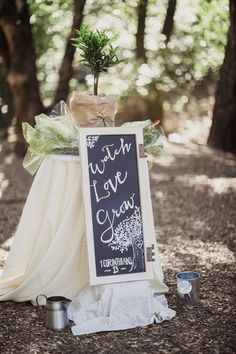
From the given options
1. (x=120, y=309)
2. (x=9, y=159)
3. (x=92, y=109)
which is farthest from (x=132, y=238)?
(x=9, y=159)

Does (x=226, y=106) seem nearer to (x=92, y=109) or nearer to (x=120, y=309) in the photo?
(x=92, y=109)

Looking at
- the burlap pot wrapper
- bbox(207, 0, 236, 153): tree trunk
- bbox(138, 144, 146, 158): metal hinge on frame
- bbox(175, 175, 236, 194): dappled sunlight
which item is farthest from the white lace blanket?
bbox(207, 0, 236, 153): tree trunk

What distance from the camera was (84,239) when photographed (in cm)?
382

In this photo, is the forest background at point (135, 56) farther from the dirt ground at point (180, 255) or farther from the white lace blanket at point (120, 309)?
the white lace blanket at point (120, 309)

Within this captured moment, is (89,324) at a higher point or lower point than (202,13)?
lower

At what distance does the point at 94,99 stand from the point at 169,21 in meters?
8.43

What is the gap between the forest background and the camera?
939cm

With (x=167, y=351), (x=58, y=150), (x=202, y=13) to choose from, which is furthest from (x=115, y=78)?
(x=167, y=351)

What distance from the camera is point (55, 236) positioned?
3818 mm

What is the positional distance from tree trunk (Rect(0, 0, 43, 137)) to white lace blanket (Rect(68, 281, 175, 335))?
604cm

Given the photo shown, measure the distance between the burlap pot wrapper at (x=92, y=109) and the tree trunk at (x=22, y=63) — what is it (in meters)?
5.60

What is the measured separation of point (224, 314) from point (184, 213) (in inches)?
123

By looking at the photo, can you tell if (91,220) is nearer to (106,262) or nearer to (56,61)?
(106,262)

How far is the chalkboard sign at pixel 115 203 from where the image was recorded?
3.66 meters
